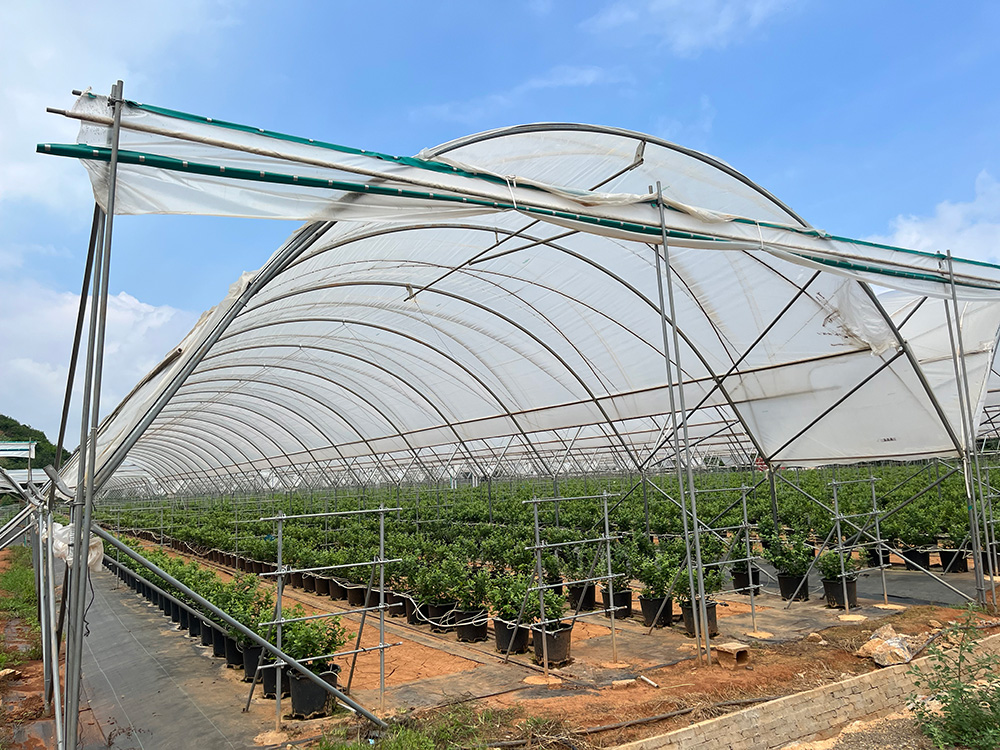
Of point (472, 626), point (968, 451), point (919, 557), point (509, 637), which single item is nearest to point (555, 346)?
point (472, 626)

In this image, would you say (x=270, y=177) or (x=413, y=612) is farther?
Answer: (x=413, y=612)

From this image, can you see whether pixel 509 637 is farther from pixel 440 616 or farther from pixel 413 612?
pixel 413 612

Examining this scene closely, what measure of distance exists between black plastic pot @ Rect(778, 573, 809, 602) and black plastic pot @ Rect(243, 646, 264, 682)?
27.1 feet

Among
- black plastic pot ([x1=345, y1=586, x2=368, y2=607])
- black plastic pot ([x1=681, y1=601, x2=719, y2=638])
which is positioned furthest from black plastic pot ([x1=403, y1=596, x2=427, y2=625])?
black plastic pot ([x1=681, y1=601, x2=719, y2=638])

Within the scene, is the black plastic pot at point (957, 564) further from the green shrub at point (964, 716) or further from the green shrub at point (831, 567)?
the green shrub at point (964, 716)

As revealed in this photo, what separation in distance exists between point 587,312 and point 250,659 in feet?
26.8

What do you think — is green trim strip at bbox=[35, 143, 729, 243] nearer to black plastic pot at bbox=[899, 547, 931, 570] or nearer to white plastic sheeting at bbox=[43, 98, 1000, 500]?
white plastic sheeting at bbox=[43, 98, 1000, 500]

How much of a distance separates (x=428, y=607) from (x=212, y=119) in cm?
832

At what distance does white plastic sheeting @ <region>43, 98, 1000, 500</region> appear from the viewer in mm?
7188

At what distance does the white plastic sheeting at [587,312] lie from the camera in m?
7.19

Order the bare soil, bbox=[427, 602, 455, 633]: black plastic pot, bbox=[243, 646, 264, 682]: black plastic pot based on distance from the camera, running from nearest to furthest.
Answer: the bare soil → bbox=[243, 646, 264, 682]: black plastic pot → bbox=[427, 602, 455, 633]: black plastic pot

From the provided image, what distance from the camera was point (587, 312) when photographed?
13.2 meters

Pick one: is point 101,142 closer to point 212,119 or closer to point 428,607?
point 212,119

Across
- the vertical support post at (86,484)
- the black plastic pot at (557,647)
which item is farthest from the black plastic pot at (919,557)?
the vertical support post at (86,484)
